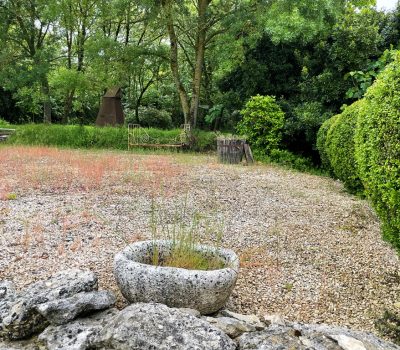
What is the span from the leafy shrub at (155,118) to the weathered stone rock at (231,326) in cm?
1758

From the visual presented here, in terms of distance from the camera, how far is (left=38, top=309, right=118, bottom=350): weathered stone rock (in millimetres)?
A: 2002

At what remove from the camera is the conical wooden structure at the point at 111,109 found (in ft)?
55.2

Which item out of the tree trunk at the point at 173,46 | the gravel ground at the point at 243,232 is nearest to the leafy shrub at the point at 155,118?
the tree trunk at the point at 173,46

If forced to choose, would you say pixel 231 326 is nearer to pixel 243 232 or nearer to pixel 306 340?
pixel 306 340

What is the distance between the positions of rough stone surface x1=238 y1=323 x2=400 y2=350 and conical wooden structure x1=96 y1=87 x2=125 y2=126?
1549cm

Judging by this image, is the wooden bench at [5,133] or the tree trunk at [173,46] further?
the wooden bench at [5,133]

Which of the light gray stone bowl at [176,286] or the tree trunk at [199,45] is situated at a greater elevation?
the tree trunk at [199,45]

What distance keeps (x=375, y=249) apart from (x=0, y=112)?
64.9ft

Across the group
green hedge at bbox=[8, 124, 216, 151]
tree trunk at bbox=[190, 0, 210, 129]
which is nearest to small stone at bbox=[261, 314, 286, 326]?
green hedge at bbox=[8, 124, 216, 151]

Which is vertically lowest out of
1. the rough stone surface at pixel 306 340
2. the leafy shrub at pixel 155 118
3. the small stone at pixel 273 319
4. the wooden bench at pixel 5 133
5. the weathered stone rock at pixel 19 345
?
the weathered stone rock at pixel 19 345

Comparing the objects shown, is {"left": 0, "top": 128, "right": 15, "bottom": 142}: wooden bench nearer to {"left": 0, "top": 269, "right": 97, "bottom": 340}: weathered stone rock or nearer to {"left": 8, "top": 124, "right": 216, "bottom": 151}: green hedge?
{"left": 8, "top": 124, "right": 216, "bottom": 151}: green hedge

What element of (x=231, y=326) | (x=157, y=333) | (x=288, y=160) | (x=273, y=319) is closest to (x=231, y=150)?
(x=288, y=160)

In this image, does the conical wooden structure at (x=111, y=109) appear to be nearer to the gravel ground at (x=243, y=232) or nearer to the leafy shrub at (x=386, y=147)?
the gravel ground at (x=243, y=232)

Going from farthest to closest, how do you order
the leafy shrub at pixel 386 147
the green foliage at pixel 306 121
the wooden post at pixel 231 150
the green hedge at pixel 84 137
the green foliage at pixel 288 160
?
the green hedge at pixel 84 137 → the green foliage at pixel 288 160 → the green foliage at pixel 306 121 → the wooden post at pixel 231 150 → the leafy shrub at pixel 386 147
